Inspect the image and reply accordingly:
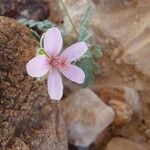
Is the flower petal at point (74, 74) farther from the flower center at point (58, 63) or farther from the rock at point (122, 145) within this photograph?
the rock at point (122, 145)

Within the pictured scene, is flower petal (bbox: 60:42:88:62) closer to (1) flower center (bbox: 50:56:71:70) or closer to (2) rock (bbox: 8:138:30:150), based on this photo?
(1) flower center (bbox: 50:56:71:70)

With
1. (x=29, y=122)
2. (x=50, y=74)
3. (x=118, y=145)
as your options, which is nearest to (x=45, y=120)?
(x=29, y=122)

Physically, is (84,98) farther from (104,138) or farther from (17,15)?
(17,15)

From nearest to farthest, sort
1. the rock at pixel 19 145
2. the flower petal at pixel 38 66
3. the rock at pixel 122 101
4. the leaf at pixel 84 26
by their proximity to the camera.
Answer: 1. the flower petal at pixel 38 66
2. the rock at pixel 19 145
3. the leaf at pixel 84 26
4. the rock at pixel 122 101

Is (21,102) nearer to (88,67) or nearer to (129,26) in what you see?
(88,67)

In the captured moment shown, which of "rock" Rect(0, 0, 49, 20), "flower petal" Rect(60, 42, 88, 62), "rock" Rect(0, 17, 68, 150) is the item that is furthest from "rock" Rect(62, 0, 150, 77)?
"flower petal" Rect(60, 42, 88, 62)

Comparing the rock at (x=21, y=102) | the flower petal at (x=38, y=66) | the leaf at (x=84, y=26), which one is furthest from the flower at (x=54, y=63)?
the leaf at (x=84, y=26)
